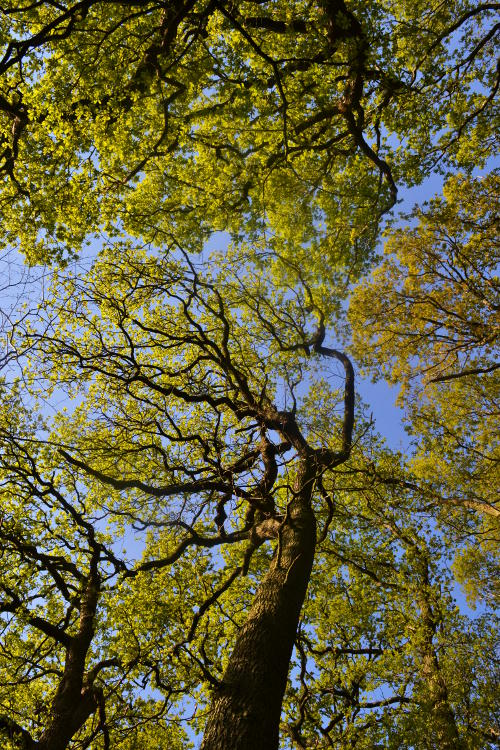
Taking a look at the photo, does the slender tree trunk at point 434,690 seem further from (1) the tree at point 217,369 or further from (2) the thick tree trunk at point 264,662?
(2) the thick tree trunk at point 264,662

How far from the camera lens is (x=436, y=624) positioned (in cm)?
1012

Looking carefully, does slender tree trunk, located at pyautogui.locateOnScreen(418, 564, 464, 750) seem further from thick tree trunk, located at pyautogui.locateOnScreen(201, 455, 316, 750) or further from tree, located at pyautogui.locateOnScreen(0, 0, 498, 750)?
thick tree trunk, located at pyautogui.locateOnScreen(201, 455, 316, 750)

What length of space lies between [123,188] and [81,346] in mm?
3754

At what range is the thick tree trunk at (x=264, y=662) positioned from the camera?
13.3 feet

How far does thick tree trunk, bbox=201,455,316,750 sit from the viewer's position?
4.05 metres

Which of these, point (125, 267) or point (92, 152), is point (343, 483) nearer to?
point (125, 267)

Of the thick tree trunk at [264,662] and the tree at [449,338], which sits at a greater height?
the tree at [449,338]

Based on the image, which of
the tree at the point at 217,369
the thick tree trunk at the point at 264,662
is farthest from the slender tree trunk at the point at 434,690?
the thick tree trunk at the point at 264,662

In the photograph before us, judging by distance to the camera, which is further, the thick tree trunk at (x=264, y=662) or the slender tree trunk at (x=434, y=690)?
the slender tree trunk at (x=434, y=690)

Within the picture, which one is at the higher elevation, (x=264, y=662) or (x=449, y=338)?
(x=449, y=338)

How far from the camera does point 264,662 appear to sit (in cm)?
471

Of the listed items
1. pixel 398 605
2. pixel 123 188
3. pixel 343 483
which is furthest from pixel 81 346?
pixel 398 605

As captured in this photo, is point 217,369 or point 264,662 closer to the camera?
point 264,662

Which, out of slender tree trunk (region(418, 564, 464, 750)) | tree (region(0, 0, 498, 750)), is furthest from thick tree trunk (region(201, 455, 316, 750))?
slender tree trunk (region(418, 564, 464, 750))
